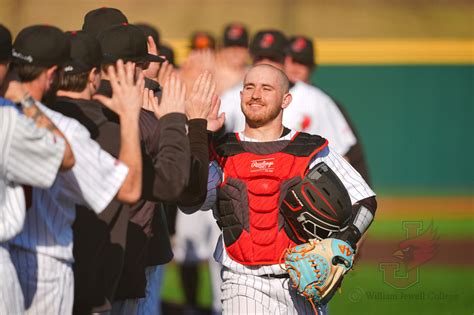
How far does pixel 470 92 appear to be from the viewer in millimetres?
12094

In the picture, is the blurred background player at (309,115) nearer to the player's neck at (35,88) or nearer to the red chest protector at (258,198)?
the red chest protector at (258,198)

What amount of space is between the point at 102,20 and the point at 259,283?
1666 mm

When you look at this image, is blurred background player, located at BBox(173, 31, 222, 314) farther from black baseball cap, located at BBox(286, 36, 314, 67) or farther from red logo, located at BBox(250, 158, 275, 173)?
red logo, located at BBox(250, 158, 275, 173)

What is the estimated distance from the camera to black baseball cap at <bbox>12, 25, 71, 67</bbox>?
3.84 m

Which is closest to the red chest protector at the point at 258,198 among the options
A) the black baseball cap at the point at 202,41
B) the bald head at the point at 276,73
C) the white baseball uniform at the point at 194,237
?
the bald head at the point at 276,73

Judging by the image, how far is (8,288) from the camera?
11.8 feet

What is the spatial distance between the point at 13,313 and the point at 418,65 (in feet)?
29.8

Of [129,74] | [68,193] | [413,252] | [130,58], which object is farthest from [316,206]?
[413,252]

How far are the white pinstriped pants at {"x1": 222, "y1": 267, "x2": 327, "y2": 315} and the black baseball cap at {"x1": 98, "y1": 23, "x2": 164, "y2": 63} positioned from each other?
3.78 ft

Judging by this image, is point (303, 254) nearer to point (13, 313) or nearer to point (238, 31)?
point (13, 313)

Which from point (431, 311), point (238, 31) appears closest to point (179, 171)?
point (431, 311)

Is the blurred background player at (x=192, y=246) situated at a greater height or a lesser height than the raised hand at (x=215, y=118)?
lesser

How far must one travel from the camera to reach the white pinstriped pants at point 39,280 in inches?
150

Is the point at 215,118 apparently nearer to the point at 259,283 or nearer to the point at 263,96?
the point at 263,96
